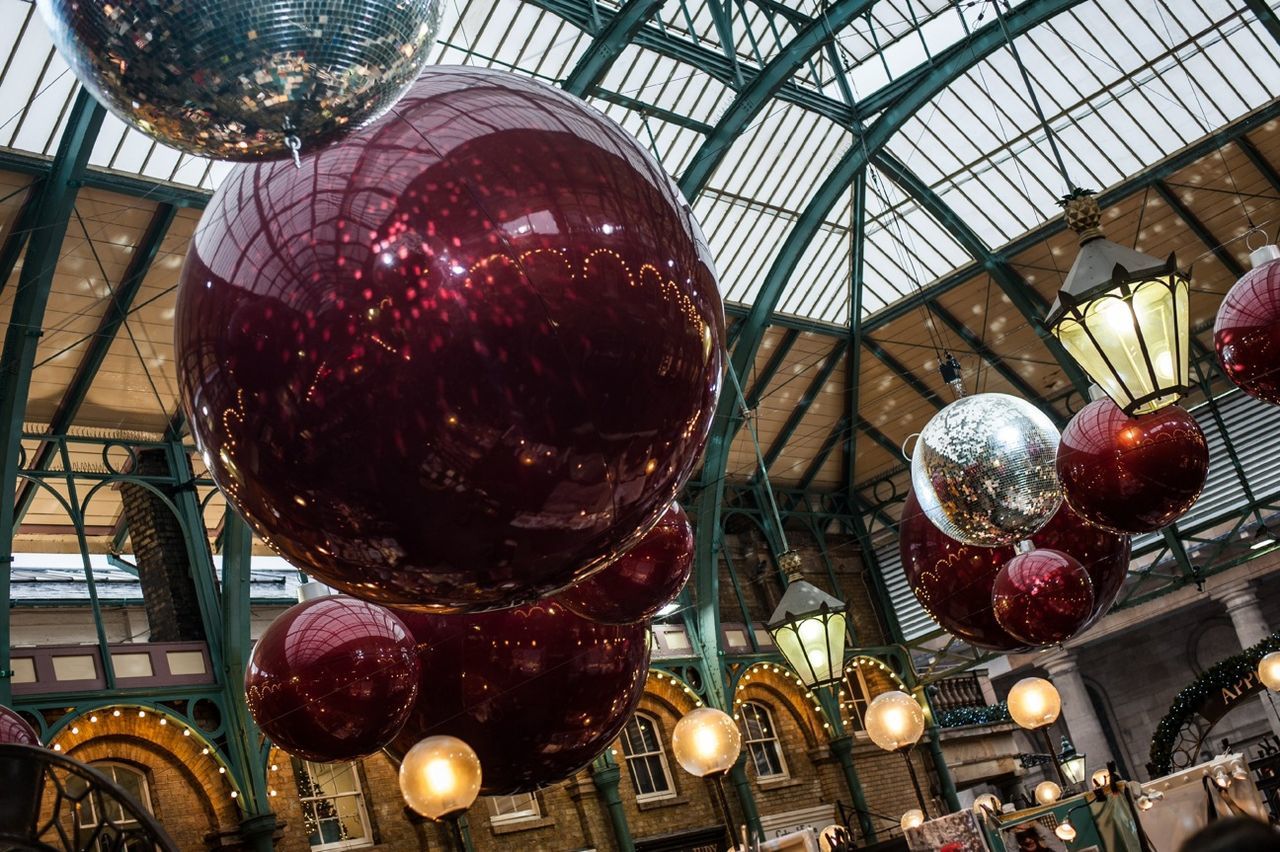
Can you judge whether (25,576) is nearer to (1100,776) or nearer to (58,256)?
(58,256)

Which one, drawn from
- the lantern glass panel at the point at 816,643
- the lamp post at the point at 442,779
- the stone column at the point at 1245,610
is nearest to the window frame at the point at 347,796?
the lantern glass panel at the point at 816,643

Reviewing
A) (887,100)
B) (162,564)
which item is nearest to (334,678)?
(162,564)

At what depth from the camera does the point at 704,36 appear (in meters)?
13.9

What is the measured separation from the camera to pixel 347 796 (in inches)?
502

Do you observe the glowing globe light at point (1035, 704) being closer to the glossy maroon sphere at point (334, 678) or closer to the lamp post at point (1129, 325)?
the lamp post at point (1129, 325)

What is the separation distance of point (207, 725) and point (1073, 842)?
7.61 metres

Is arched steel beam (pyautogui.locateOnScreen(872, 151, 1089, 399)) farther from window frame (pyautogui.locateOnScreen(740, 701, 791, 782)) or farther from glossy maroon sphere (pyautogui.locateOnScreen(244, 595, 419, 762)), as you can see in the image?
glossy maroon sphere (pyautogui.locateOnScreen(244, 595, 419, 762))

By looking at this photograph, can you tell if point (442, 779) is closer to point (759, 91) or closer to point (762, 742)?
point (759, 91)

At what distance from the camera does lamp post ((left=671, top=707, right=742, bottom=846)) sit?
5.83 metres

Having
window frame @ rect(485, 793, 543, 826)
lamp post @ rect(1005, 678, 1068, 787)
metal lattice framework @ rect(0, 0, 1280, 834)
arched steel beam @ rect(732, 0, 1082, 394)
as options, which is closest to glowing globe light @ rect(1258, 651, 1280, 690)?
metal lattice framework @ rect(0, 0, 1280, 834)

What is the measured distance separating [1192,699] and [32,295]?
12085 mm

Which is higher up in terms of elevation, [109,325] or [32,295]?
[109,325]

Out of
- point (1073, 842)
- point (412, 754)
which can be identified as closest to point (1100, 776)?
point (1073, 842)

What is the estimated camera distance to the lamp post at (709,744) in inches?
229
